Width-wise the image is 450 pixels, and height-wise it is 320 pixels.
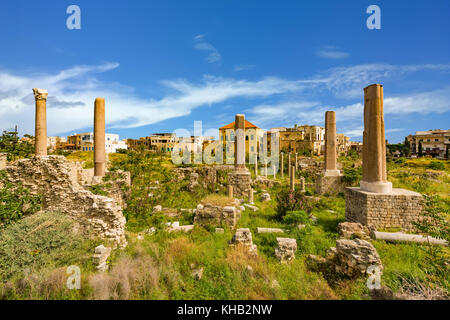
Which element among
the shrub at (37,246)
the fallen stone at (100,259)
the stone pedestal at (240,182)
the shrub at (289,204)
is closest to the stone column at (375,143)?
the shrub at (289,204)

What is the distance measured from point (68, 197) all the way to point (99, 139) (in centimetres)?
583

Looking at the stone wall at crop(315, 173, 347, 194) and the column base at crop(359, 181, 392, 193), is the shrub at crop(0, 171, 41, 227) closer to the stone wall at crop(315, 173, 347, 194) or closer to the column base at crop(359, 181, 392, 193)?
the column base at crop(359, 181, 392, 193)

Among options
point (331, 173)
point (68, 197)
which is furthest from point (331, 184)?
point (68, 197)

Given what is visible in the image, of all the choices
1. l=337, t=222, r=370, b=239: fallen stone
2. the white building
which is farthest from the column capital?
the white building

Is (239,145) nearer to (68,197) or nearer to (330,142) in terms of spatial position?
(330,142)

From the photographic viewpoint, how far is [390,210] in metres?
7.16

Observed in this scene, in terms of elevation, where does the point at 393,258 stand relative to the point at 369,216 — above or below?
below

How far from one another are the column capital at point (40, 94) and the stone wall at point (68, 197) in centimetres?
467

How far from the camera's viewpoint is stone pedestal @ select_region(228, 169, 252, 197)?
12.5 metres

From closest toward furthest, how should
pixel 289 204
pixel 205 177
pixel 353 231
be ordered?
pixel 353 231 → pixel 289 204 → pixel 205 177
